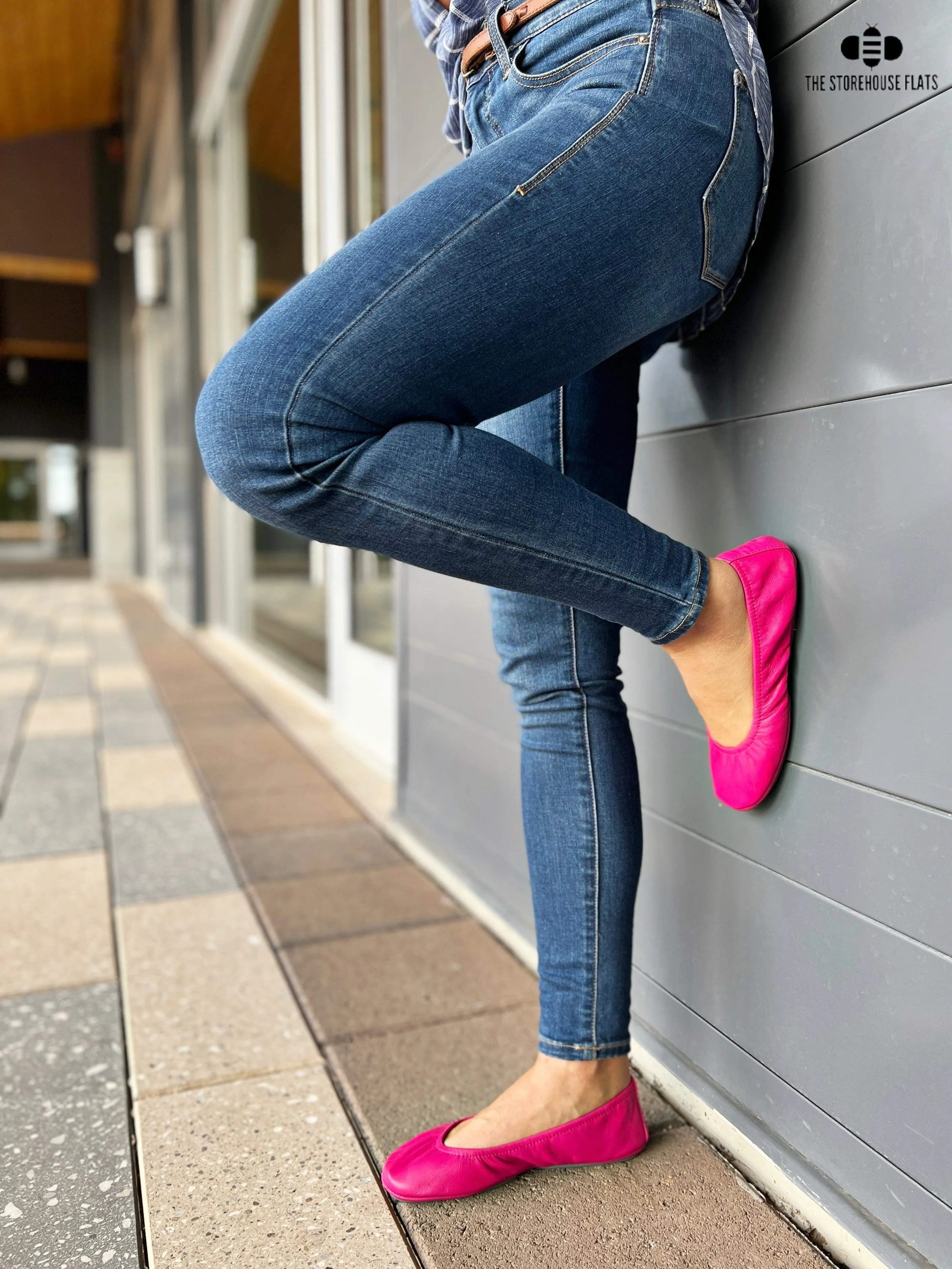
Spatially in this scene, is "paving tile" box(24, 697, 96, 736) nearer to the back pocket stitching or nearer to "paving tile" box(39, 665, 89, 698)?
"paving tile" box(39, 665, 89, 698)

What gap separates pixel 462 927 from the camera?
4.25ft

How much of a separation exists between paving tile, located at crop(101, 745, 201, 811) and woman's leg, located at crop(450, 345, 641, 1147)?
126cm

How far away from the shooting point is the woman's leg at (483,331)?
599 mm

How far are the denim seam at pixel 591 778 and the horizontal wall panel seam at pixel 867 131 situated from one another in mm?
239

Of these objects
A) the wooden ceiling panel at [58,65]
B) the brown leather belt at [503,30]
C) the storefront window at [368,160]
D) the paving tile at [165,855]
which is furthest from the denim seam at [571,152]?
the wooden ceiling panel at [58,65]

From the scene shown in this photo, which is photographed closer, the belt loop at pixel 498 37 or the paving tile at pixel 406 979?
the belt loop at pixel 498 37

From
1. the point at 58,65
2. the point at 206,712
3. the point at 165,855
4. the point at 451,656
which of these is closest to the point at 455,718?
the point at 451,656

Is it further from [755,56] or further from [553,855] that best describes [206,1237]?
[755,56]

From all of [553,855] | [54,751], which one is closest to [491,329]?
[553,855]

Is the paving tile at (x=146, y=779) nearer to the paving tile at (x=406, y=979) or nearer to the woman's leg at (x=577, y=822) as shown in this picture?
the paving tile at (x=406, y=979)

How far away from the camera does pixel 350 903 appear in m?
1.37

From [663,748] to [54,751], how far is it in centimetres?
183

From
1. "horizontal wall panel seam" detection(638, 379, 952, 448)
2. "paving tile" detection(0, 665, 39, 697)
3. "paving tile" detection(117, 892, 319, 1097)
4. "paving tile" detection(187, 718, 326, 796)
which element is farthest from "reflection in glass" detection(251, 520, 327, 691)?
"horizontal wall panel seam" detection(638, 379, 952, 448)

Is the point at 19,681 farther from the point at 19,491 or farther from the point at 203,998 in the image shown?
the point at 19,491
